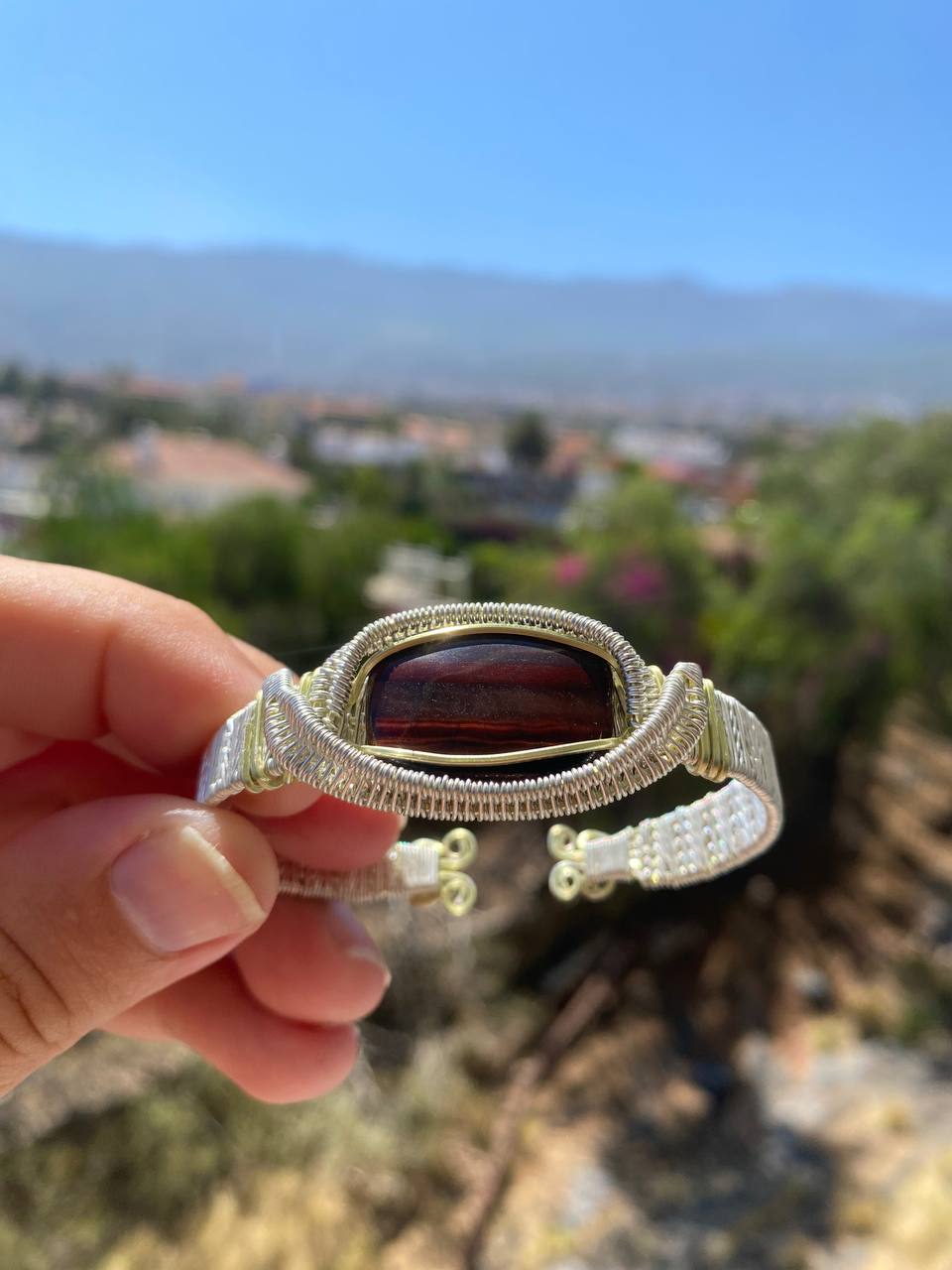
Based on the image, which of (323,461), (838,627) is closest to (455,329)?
(323,461)

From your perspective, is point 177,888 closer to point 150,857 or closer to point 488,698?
point 150,857

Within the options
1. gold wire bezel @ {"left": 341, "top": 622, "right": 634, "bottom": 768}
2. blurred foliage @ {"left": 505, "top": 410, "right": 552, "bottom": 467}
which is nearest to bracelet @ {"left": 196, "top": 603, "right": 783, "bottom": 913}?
gold wire bezel @ {"left": 341, "top": 622, "right": 634, "bottom": 768}

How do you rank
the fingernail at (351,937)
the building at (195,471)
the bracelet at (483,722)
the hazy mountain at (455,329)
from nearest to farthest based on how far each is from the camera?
the bracelet at (483,722) < the fingernail at (351,937) < the building at (195,471) < the hazy mountain at (455,329)

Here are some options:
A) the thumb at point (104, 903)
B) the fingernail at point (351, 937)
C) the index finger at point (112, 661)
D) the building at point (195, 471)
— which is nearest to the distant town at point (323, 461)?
the building at point (195, 471)

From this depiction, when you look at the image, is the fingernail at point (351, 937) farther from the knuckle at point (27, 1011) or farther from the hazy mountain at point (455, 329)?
the hazy mountain at point (455, 329)

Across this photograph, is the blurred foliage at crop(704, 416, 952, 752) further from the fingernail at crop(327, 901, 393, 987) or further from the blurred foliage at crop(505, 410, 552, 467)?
the blurred foliage at crop(505, 410, 552, 467)
